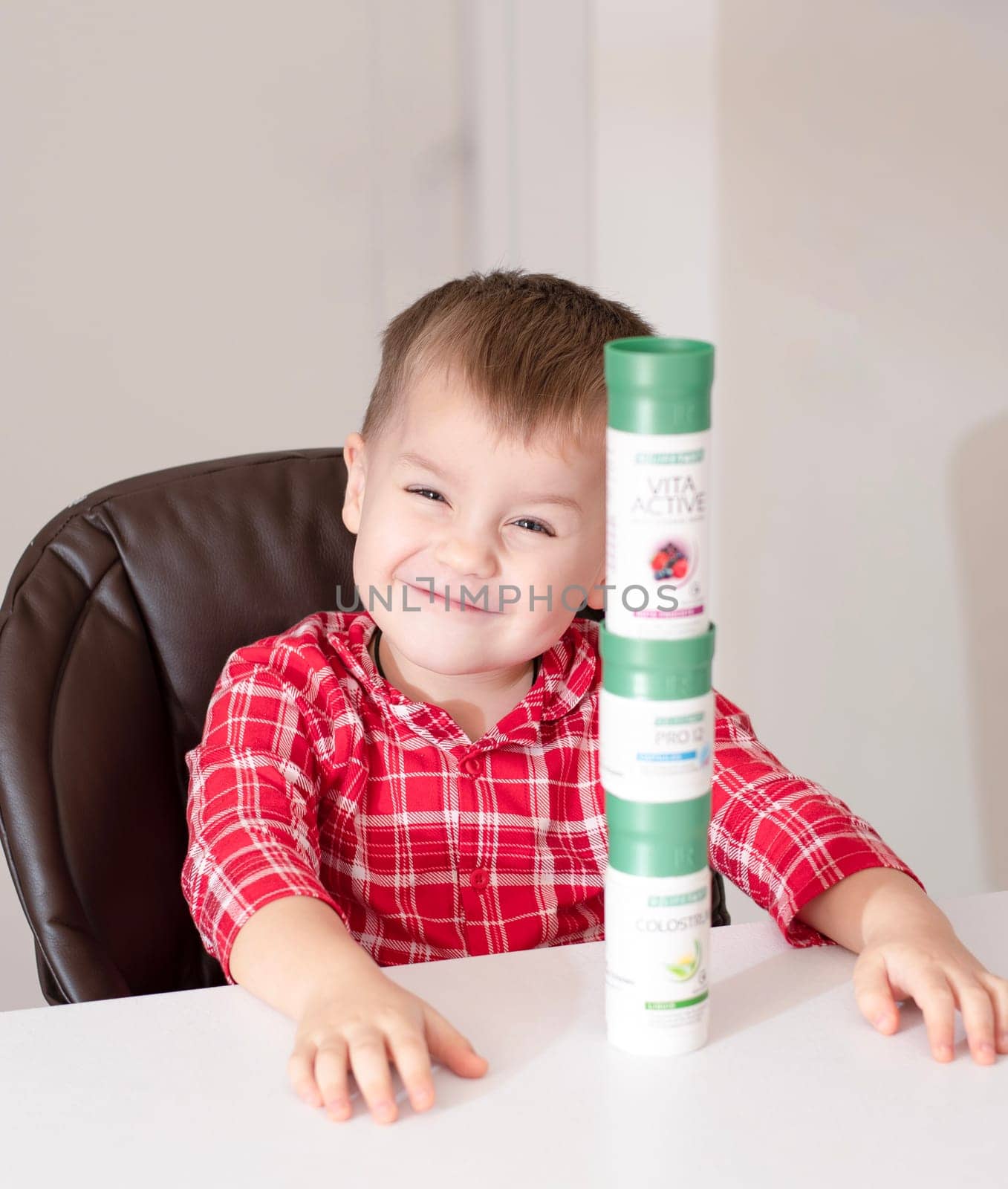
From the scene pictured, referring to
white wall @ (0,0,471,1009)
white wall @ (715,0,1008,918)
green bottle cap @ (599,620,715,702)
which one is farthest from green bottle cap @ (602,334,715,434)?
white wall @ (0,0,471,1009)

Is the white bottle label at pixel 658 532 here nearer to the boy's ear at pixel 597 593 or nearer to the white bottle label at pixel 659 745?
the white bottle label at pixel 659 745

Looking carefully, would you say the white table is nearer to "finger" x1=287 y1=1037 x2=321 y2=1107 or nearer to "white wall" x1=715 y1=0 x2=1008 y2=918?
"finger" x1=287 y1=1037 x2=321 y2=1107

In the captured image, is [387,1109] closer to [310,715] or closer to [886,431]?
[310,715]

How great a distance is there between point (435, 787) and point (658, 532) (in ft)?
1.79

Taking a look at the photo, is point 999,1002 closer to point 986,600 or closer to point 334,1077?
point 334,1077

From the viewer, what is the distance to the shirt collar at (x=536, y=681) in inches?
45.9

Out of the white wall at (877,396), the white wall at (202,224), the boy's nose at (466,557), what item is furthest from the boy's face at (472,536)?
the white wall at (202,224)

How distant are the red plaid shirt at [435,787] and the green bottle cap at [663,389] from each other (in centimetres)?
46

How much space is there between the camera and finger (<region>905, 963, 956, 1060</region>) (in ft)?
2.51

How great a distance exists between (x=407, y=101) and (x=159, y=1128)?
2.22 m

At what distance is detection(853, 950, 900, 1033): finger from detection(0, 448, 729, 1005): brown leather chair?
406 mm

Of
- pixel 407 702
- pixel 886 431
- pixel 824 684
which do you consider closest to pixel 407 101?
pixel 886 431

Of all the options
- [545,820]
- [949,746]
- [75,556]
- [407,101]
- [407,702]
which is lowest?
[949,746]

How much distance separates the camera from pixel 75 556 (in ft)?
4.10
